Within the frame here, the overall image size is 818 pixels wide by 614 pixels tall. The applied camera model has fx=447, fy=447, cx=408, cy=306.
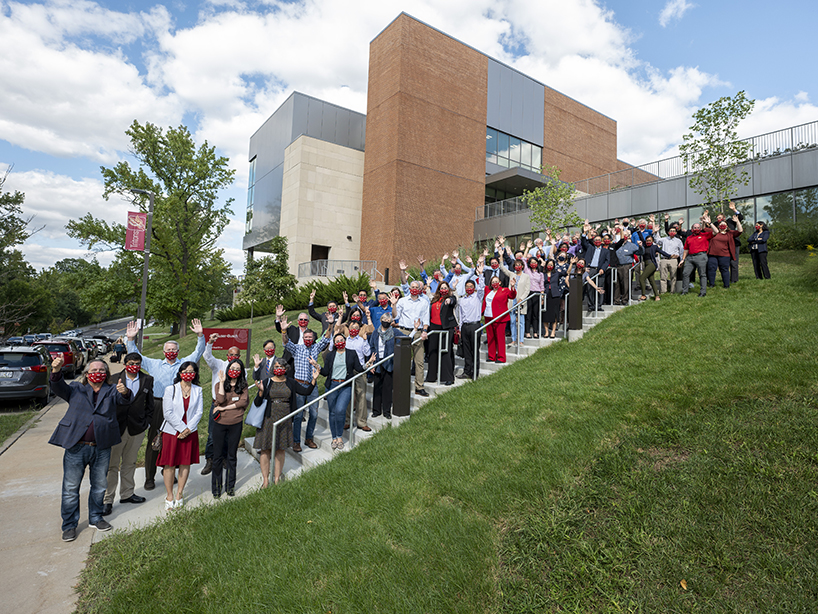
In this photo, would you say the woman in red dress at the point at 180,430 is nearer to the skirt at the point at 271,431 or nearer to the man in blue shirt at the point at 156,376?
the man in blue shirt at the point at 156,376

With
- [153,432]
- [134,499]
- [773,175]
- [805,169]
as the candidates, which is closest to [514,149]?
[773,175]

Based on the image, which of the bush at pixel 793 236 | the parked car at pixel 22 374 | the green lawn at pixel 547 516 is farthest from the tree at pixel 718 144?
the parked car at pixel 22 374

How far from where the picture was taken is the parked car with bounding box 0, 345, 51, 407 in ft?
38.8

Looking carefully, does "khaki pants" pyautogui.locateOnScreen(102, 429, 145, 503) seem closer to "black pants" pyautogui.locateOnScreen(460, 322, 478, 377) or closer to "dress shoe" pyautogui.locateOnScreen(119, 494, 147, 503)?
"dress shoe" pyautogui.locateOnScreen(119, 494, 147, 503)

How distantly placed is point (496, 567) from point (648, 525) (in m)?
1.25

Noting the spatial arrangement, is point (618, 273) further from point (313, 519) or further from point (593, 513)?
point (313, 519)

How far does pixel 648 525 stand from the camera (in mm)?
3539

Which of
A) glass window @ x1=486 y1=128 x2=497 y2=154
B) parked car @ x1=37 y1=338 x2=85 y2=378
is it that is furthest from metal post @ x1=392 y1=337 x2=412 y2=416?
glass window @ x1=486 y1=128 x2=497 y2=154

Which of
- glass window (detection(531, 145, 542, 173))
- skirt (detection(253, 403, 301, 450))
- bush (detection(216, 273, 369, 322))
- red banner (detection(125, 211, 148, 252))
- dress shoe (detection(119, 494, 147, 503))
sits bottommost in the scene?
dress shoe (detection(119, 494, 147, 503))

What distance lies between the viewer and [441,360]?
8125mm

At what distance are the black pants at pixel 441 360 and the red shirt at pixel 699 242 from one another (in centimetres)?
606

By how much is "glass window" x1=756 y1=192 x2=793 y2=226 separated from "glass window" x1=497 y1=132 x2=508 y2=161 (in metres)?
16.5

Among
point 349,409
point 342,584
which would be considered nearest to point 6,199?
point 349,409

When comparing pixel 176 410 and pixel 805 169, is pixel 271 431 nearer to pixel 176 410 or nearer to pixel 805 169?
pixel 176 410
